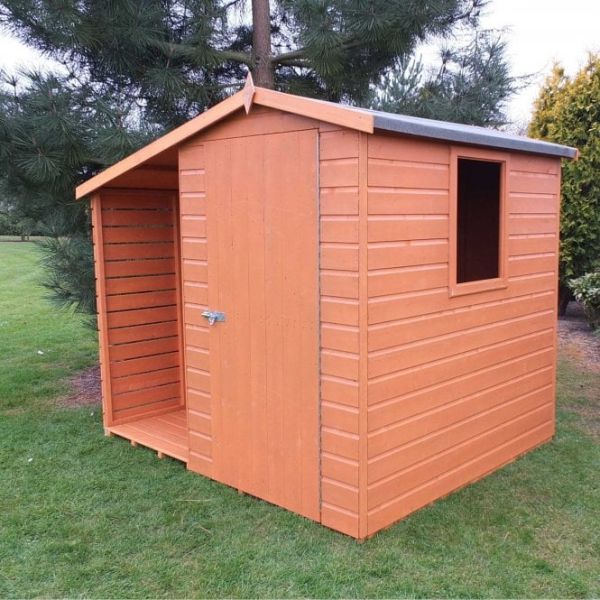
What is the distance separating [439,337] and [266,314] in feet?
3.23

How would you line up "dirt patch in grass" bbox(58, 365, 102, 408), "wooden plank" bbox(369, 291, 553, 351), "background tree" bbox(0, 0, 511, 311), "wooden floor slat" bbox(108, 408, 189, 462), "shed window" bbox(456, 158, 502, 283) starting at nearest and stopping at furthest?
"wooden plank" bbox(369, 291, 553, 351)
"shed window" bbox(456, 158, 502, 283)
"wooden floor slat" bbox(108, 408, 189, 462)
"background tree" bbox(0, 0, 511, 311)
"dirt patch in grass" bbox(58, 365, 102, 408)

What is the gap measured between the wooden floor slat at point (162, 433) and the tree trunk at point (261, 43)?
295 cm

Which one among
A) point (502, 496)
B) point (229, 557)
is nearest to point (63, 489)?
point (229, 557)

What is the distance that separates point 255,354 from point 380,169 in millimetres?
1284

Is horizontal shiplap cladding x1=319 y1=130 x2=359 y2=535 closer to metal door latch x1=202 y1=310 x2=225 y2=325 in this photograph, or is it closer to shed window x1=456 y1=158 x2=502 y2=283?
metal door latch x1=202 y1=310 x2=225 y2=325

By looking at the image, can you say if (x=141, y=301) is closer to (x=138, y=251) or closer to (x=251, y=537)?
(x=138, y=251)

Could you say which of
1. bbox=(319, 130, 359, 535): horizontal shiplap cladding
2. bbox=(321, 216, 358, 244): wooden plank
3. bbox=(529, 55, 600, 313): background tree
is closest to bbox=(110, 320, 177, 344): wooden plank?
bbox=(319, 130, 359, 535): horizontal shiplap cladding

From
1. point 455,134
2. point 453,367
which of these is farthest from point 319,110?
point 453,367

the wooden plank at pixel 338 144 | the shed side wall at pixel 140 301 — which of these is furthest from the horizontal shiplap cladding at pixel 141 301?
the wooden plank at pixel 338 144

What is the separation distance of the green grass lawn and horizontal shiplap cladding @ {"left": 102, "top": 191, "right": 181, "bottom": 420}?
0.61 metres

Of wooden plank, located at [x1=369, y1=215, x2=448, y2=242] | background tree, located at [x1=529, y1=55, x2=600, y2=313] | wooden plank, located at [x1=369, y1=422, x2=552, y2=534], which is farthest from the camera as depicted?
background tree, located at [x1=529, y1=55, x2=600, y2=313]

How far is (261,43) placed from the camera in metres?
5.77

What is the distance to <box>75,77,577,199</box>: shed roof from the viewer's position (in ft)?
10.3

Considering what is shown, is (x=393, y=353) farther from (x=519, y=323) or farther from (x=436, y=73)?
(x=436, y=73)
